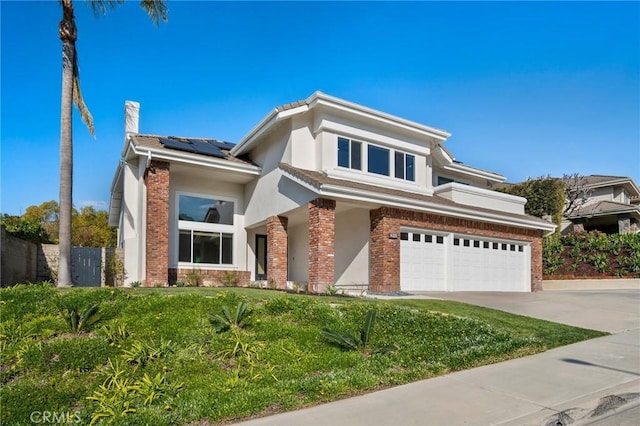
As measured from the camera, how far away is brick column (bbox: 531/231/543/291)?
20.5 metres

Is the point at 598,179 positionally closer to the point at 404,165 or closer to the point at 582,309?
the point at 404,165

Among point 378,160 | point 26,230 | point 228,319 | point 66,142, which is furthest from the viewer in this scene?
point 378,160

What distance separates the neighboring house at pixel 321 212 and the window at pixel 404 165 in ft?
0.18

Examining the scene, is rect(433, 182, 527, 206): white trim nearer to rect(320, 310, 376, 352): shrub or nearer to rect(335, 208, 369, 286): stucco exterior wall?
rect(335, 208, 369, 286): stucco exterior wall

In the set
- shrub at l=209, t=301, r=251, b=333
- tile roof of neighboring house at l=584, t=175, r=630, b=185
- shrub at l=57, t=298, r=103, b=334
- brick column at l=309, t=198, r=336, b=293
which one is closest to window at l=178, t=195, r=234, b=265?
brick column at l=309, t=198, r=336, b=293

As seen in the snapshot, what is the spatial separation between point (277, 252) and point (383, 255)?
4054 millimetres

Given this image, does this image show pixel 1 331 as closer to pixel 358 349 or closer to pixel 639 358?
pixel 358 349

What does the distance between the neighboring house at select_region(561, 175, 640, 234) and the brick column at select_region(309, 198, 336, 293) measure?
76.8ft

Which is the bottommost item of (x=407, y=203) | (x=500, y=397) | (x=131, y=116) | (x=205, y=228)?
(x=500, y=397)

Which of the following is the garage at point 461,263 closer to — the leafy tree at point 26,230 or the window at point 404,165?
the window at point 404,165

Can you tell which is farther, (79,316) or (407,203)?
(407,203)

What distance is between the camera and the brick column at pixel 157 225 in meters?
15.8

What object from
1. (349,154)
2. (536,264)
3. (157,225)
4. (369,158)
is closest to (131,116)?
(157,225)

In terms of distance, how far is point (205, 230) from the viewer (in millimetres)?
Answer: 18719
